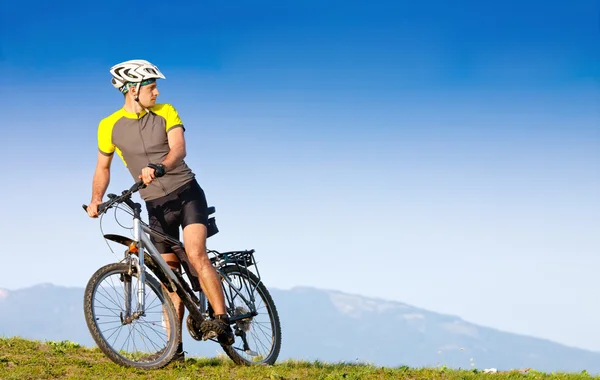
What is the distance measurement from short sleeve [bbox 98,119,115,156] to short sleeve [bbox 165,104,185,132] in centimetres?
80

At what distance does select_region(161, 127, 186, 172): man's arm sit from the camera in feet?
26.6

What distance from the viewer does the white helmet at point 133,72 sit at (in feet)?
27.2

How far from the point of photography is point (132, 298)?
817cm

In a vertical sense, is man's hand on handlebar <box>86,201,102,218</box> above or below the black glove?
below

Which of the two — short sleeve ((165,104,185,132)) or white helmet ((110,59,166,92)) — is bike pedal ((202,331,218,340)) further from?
white helmet ((110,59,166,92))

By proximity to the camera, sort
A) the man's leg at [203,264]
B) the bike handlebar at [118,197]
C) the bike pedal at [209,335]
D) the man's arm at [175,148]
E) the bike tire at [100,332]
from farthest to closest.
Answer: the bike pedal at [209,335], the man's leg at [203,264], the man's arm at [175,148], the bike handlebar at [118,197], the bike tire at [100,332]

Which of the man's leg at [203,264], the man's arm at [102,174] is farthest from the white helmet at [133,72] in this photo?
the man's leg at [203,264]

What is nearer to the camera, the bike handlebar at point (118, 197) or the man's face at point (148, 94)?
the bike handlebar at point (118, 197)

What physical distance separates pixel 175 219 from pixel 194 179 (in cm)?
59

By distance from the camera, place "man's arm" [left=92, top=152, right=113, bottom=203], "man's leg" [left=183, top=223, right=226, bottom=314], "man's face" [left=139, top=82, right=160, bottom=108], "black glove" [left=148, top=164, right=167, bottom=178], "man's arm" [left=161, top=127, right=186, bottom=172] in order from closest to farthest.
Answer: "black glove" [left=148, top=164, right=167, bottom=178] < "man's arm" [left=161, top=127, right=186, bottom=172] < "man's face" [left=139, top=82, right=160, bottom=108] < "man's leg" [left=183, top=223, right=226, bottom=314] < "man's arm" [left=92, top=152, right=113, bottom=203]

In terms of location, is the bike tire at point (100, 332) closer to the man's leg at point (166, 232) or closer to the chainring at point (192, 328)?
Result: the man's leg at point (166, 232)

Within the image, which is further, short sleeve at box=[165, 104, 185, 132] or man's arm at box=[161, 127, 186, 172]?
short sleeve at box=[165, 104, 185, 132]

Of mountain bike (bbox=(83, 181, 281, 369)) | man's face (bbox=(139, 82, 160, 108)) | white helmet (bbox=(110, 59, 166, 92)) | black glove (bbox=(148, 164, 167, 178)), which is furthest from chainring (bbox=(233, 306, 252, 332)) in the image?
white helmet (bbox=(110, 59, 166, 92))

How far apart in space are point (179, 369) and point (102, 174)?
A: 2779 millimetres
